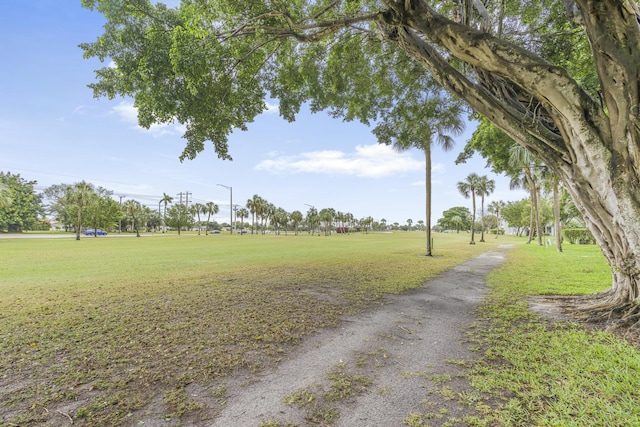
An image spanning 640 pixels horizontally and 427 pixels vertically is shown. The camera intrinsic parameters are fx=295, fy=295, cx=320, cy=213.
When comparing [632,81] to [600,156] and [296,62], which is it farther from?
[296,62]

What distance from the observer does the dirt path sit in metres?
2.63

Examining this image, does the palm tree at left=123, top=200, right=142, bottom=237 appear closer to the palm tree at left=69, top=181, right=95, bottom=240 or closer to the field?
the palm tree at left=69, top=181, right=95, bottom=240

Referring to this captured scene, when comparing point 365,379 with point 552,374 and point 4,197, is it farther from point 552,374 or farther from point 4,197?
point 4,197

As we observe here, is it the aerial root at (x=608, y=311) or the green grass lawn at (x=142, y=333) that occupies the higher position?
the aerial root at (x=608, y=311)

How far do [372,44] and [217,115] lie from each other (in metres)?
5.82

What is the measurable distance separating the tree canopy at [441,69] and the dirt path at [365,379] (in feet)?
10.7

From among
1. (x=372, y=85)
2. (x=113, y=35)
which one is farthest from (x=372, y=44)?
(x=113, y=35)

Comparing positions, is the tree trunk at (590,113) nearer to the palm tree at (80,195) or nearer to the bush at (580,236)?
the bush at (580,236)

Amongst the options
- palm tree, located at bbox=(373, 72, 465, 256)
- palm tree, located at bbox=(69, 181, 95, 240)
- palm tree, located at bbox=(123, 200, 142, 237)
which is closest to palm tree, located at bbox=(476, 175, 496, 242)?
palm tree, located at bbox=(373, 72, 465, 256)

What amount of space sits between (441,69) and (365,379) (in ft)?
20.1

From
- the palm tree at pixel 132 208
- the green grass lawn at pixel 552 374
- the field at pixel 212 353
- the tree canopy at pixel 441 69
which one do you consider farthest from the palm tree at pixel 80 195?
the green grass lawn at pixel 552 374

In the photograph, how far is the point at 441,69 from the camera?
20.6ft

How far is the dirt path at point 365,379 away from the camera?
263 centimetres

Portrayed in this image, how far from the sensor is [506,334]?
15.1ft
